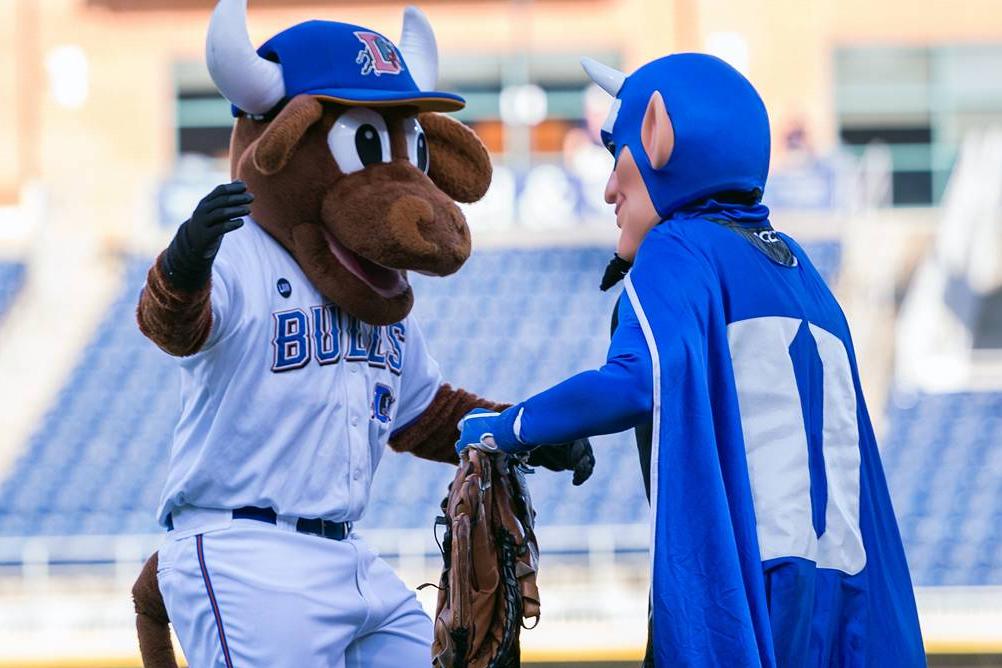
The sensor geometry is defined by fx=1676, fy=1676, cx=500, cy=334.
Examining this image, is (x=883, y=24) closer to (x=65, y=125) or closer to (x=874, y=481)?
(x=65, y=125)

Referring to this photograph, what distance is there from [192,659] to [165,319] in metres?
0.73

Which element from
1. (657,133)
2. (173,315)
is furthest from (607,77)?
(173,315)

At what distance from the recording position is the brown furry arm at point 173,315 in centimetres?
310

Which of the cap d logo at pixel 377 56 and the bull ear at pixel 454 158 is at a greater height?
the cap d logo at pixel 377 56

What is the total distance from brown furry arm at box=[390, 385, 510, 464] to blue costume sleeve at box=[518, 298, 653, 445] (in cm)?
86

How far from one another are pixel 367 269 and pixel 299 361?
0.81 ft

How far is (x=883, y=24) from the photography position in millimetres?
18281

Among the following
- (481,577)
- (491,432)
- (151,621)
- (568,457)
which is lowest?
(151,621)

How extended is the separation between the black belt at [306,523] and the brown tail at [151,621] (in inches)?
11.2

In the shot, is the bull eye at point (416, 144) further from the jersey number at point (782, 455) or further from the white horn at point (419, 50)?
the jersey number at point (782, 455)

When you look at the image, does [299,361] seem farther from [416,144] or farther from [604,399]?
[604,399]

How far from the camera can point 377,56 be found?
3549 millimetres

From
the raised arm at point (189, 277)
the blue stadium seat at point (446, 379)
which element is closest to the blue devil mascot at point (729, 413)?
the raised arm at point (189, 277)

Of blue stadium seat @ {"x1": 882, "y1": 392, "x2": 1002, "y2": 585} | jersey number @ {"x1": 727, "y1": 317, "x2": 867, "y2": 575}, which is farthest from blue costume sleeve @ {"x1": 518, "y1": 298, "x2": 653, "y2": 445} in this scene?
blue stadium seat @ {"x1": 882, "y1": 392, "x2": 1002, "y2": 585}
